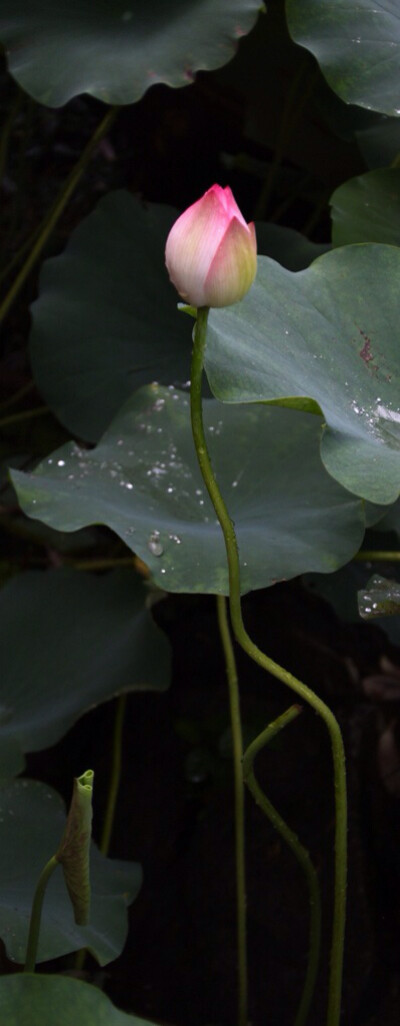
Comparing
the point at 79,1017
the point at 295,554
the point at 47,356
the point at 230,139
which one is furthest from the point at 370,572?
the point at 230,139

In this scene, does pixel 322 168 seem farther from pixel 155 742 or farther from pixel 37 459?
pixel 155 742

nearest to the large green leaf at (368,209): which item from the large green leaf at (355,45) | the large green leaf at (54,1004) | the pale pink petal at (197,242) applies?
the large green leaf at (355,45)

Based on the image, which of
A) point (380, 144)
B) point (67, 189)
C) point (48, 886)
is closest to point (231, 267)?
point (48, 886)

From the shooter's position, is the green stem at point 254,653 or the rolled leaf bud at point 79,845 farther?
the green stem at point 254,653

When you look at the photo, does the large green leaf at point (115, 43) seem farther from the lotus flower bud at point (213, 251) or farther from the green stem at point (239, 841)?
the green stem at point (239, 841)

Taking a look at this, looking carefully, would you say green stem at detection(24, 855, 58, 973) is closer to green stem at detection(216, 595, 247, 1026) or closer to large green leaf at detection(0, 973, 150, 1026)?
large green leaf at detection(0, 973, 150, 1026)

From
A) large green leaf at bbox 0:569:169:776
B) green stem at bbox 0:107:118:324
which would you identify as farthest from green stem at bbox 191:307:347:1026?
green stem at bbox 0:107:118:324
